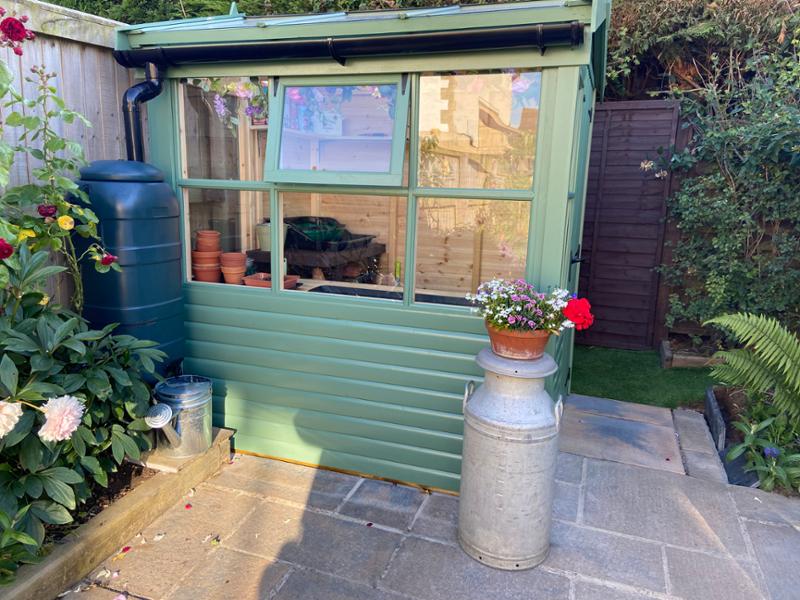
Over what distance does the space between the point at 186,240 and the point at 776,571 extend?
3.60 metres

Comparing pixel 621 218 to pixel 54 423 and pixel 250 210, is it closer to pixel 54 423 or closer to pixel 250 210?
pixel 250 210

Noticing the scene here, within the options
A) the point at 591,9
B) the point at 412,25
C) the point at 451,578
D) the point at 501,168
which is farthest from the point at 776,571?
the point at 412,25

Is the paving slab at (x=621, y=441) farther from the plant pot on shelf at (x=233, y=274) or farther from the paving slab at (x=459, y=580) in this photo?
the plant pot on shelf at (x=233, y=274)

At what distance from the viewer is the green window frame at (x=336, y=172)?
2943mm

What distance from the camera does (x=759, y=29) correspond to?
5902 millimetres

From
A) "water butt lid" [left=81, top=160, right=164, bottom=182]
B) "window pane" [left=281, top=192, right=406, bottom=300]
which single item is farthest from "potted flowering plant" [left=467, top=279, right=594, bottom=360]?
"water butt lid" [left=81, top=160, right=164, bottom=182]

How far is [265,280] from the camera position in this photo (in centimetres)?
346

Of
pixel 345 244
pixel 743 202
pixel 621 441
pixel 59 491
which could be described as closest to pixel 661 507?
pixel 621 441

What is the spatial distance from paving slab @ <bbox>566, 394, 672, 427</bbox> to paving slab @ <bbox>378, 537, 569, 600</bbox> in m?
2.11

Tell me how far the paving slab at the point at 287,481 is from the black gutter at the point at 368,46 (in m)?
2.33

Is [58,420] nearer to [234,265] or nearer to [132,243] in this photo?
[132,243]

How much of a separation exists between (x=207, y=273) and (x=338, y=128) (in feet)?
4.15

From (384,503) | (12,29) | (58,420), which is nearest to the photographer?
(58,420)

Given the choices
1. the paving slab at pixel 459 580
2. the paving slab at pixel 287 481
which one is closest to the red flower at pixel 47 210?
the paving slab at pixel 287 481
